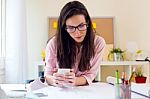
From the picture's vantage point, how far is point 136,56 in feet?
13.3

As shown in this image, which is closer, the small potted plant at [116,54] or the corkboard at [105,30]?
the small potted plant at [116,54]

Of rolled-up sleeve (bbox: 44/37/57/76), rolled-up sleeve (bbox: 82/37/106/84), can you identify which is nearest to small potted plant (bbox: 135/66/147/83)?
rolled-up sleeve (bbox: 82/37/106/84)

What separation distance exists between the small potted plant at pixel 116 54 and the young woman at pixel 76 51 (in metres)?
2.24

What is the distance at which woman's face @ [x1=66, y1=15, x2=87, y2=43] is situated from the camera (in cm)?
160

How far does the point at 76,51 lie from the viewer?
1735 mm

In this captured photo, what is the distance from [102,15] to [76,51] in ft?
8.27

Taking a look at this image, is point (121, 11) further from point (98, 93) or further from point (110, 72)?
point (98, 93)

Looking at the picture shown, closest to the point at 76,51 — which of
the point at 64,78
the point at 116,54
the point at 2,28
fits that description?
the point at 64,78

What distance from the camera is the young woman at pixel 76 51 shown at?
1643mm

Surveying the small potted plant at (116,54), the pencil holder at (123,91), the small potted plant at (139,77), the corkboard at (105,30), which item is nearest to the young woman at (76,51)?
the pencil holder at (123,91)

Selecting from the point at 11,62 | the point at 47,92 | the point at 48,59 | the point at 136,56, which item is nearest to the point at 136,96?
the point at 47,92

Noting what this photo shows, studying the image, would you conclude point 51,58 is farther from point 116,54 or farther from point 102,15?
point 102,15

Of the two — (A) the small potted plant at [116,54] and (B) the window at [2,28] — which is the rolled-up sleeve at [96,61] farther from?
(A) the small potted plant at [116,54]

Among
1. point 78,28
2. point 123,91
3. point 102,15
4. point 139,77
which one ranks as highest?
point 102,15
